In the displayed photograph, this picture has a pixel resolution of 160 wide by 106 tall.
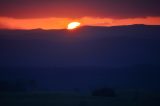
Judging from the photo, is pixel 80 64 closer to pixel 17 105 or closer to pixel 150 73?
pixel 150 73

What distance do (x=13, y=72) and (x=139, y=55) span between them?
4300 centimetres

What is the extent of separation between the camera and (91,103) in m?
52.9

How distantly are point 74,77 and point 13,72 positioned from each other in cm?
1474

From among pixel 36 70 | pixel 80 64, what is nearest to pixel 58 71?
pixel 36 70

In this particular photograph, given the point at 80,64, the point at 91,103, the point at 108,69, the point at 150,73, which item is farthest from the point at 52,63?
the point at 91,103

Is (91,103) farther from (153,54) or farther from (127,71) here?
(153,54)

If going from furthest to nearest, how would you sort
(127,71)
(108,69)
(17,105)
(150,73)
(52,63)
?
(52,63) < (108,69) < (127,71) < (150,73) < (17,105)

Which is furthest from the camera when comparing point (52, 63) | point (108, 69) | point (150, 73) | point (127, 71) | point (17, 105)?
point (52, 63)

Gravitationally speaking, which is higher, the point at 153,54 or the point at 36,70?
the point at 153,54

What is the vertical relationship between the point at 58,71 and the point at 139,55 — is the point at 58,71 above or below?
below

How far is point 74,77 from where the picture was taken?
5143 inches

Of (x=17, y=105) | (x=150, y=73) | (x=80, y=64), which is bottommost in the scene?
(x=17, y=105)

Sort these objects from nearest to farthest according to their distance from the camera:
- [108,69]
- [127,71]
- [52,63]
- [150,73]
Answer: [150,73]
[127,71]
[108,69]
[52,63]

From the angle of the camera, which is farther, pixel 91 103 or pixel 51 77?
pixel 51 77
